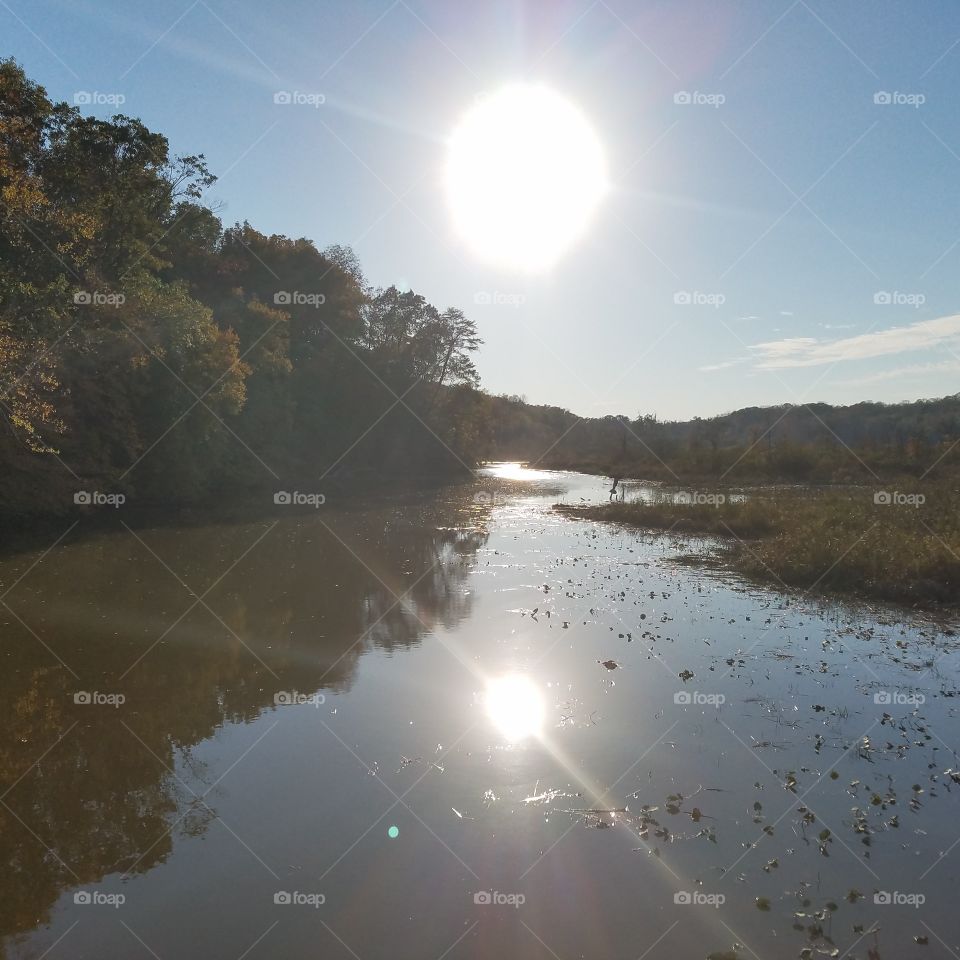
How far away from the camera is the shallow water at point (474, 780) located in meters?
5.38

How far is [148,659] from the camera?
38.2ft

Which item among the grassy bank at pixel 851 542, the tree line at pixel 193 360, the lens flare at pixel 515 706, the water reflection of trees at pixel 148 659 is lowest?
the water reflection of trees at pixel 148 659

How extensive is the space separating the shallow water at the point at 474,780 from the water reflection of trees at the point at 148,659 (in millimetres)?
48

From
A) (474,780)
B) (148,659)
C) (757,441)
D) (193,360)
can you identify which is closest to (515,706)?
(474,780)

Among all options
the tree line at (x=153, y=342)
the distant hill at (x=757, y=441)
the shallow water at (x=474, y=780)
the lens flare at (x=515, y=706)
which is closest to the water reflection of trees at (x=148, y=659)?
the shallow water at (x=474, y=780)

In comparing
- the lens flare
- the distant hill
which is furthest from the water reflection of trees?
the distant hill

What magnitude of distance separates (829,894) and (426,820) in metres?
3.31

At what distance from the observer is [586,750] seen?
27.3ft

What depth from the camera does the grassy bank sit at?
52.6 feet

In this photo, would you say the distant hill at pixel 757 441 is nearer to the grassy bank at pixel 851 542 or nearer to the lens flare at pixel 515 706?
the grassy bank at pixel 851 542

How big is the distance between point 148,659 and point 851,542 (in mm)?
16075

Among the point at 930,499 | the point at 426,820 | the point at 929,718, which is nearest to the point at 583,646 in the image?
the point at 929,718

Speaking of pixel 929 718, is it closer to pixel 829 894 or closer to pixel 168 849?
pixel 829 894

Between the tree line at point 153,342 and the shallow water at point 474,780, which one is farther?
the tree line at point 153,342
